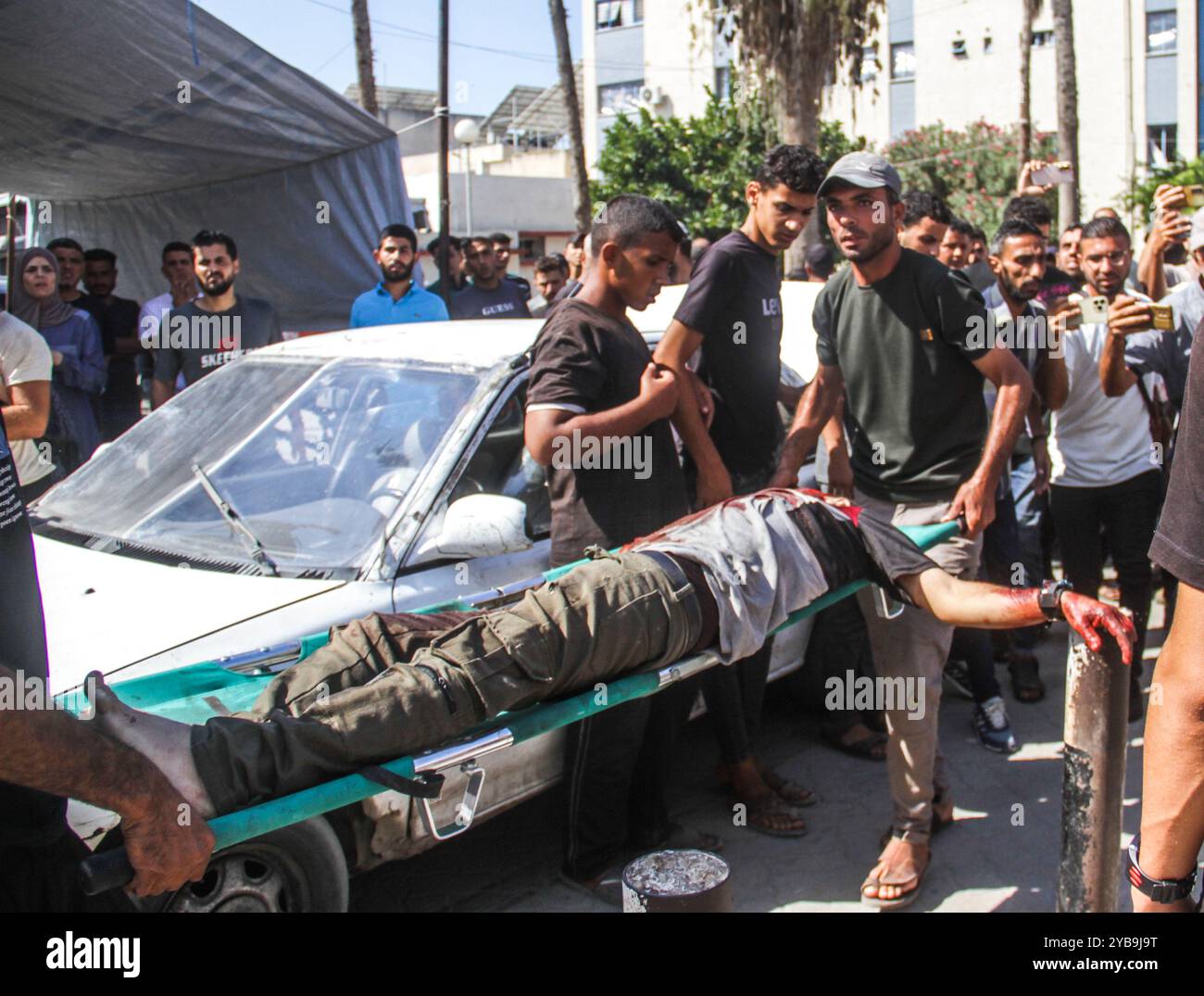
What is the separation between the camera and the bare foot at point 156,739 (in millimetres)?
2168

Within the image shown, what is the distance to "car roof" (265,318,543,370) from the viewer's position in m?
4.05

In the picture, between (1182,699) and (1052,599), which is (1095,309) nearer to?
(1052,599)

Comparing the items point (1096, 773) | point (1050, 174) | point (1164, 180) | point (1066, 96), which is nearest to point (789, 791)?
point (1096, 773)

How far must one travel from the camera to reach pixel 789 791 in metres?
4.36

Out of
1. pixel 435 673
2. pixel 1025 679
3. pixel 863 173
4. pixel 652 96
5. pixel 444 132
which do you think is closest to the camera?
pixel 435 673

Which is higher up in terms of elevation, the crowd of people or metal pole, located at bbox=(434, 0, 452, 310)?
metal pole, located at bbox=(434, 0, 452, 310)

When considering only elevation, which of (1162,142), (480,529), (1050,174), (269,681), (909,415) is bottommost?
(269,681)

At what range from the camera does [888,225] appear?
3826mm

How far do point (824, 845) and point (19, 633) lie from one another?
2.94 meters

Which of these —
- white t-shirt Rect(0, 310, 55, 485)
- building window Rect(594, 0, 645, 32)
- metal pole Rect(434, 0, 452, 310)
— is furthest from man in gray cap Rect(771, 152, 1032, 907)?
building window Rect(594, 0, 645, 32)

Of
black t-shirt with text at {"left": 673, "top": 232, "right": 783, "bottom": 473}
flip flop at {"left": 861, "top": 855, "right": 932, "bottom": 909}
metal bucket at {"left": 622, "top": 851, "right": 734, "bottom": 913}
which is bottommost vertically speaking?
flip flop at {"left": 861, "top": 855, "right": 932, "bottom": 909}

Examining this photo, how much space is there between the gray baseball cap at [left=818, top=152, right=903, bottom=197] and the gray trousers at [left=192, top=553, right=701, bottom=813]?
59.0 inches

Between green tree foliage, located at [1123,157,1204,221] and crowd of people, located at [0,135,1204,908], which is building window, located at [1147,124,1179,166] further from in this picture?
crowd of people, located at [0,135,1204,908]
